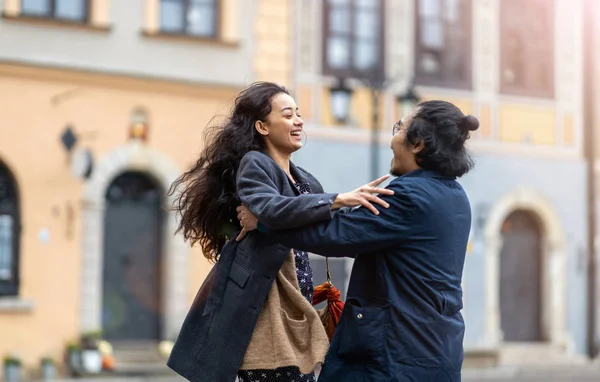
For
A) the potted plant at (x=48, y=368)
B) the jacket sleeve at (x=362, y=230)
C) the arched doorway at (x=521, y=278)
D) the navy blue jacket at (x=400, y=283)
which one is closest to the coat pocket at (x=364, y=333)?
the navy blue jacket at (x=400, y=283)

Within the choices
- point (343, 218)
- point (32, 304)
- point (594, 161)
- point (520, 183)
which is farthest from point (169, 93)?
point (343, 218)

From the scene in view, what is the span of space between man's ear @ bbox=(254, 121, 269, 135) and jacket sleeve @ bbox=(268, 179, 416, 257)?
65 centimetres

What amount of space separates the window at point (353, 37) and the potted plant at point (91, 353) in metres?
5.79

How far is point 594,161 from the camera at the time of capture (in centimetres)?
2217

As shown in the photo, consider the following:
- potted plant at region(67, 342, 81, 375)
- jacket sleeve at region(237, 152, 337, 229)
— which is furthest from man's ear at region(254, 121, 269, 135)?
potted plant at region(67, 342, 81, 375)

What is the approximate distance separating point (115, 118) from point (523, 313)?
27.2 ft

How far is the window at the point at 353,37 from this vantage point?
19.3 m

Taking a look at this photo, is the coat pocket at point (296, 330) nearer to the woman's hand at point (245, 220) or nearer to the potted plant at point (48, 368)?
the woman's hand at point (245, 220)

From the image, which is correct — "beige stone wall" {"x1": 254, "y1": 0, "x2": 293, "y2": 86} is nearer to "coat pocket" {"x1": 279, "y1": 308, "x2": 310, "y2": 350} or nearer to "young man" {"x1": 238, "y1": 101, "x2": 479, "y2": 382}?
"coat pocket" {"x1": 279, "y1": 308, "x2": 310, "y2": 350}

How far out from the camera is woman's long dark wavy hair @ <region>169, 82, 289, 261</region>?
14.8 ft

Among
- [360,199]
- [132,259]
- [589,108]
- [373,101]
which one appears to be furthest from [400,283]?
[589,108]

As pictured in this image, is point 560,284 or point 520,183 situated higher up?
point 520,183

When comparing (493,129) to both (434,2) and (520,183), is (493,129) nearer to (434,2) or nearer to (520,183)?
(520,183)

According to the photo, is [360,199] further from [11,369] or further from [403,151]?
[11,369]
